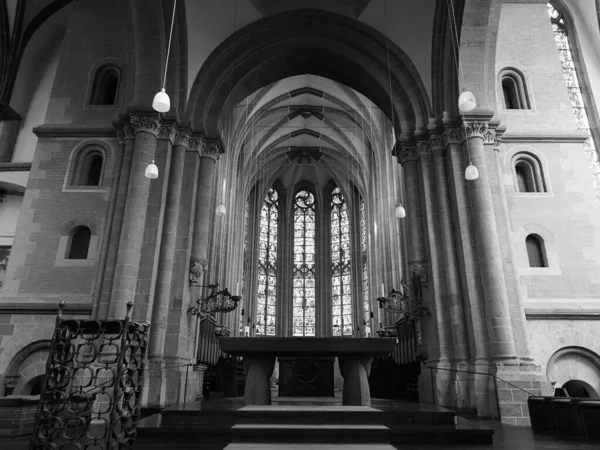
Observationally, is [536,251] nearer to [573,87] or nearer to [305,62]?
[573,87]

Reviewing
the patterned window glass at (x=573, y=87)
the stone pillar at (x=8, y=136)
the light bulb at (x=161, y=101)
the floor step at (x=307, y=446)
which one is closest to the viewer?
the floor step at (x=307, y=446)

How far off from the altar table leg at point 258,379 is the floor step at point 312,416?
1333mm

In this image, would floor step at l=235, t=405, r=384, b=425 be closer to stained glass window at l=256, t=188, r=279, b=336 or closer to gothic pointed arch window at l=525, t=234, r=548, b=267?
gothic pointed arch window at l=525, t=234, r=548, b=267

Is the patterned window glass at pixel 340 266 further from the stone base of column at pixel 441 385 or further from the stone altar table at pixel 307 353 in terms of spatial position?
the stone altar table at pixel 307 353

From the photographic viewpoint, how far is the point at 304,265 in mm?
34281

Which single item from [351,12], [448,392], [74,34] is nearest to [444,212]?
[448,392]

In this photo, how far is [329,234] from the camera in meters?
34.7

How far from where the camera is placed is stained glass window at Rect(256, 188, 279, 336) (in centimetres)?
3222

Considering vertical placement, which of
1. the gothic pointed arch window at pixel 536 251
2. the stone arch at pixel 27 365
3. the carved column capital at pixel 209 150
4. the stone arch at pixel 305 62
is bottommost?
the stone arch at pixel 27 365

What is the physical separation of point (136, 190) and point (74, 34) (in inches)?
290

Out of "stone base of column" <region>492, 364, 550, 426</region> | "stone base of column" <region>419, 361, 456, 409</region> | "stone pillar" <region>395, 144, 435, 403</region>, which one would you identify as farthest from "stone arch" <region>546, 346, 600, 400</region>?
"stone pillar" <region>395, 144, 435, 403</region>

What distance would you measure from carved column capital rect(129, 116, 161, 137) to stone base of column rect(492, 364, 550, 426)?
10.8 m

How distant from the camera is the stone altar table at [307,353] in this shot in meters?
8.37

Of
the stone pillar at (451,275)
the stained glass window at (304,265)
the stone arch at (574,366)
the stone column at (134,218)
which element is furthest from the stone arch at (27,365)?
the stained glass window at (304,265)
